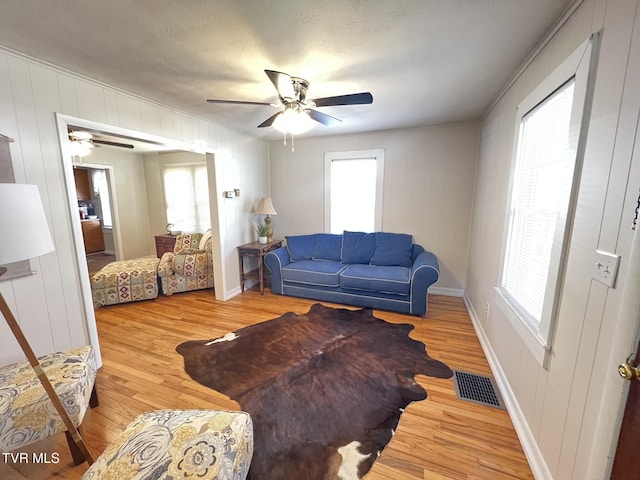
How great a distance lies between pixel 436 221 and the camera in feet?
12.5

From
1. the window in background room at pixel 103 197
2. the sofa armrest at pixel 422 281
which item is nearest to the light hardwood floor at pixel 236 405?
the sofa armrest at pixel 422 281

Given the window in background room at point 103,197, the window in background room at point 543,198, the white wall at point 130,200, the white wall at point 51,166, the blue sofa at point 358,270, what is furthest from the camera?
the window in background room at point 103,197

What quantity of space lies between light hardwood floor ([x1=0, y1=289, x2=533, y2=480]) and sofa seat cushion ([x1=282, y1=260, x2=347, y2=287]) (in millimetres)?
443

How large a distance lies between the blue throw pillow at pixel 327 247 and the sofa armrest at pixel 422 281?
52.1 inches

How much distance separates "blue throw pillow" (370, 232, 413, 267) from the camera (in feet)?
12.3

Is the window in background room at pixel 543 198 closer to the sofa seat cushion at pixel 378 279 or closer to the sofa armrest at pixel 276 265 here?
the sofa seat cushion at pixel 378 279

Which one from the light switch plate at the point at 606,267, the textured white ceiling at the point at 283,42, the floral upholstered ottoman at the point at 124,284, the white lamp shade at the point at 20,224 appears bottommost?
the floral upholstered ottoman at the point at 124,284

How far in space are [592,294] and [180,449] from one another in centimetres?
183

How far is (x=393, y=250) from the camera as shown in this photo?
379 cm

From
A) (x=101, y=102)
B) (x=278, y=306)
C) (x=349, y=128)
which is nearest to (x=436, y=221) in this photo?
(x=349, y=128)

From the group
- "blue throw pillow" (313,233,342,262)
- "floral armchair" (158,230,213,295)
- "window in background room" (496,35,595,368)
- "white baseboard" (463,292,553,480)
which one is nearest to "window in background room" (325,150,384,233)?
"blue throw pillow" (313,233,342,262)

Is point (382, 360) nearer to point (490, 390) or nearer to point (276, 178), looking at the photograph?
point (490, 390)

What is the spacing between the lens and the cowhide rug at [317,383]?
1.46 m

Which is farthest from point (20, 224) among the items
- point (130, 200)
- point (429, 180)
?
point (130, 200)
